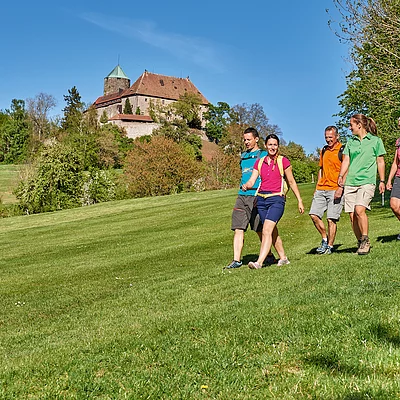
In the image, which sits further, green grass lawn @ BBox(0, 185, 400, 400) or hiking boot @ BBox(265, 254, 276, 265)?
hiking boot @ BBox(265, 254, 276, 265)

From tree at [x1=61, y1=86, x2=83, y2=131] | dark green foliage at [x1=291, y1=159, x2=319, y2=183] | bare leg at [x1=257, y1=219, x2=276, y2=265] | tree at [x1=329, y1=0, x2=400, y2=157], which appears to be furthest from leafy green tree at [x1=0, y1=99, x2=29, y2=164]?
bare leg at [x1=257, y1=219, x2=276, y2=265]

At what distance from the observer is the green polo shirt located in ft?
28.6

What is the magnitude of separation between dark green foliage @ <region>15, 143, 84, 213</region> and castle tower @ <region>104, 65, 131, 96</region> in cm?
9992

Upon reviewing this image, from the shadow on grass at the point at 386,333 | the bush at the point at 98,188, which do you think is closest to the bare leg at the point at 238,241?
the shadow on grass at the point at 386,333

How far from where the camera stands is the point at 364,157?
879cm

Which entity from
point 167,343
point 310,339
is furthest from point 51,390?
point 310,339

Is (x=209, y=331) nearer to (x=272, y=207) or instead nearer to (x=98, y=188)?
(x=272, y=207)

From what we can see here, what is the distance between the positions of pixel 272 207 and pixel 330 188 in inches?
58.8

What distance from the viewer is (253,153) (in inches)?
365

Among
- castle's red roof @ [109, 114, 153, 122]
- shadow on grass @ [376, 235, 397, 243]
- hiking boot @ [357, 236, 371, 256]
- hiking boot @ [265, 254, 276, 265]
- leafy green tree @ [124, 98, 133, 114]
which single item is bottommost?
hiking boot @ [265, 254, 276, 265]

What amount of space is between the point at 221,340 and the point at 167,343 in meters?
0.51

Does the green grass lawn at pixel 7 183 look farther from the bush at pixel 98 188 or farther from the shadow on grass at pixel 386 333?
the shadow on grass at pixel 386 333

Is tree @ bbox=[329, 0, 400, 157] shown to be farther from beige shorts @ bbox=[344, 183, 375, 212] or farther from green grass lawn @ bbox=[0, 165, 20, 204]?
green grass lawn @ bbox=[0, 165, 20, 204]

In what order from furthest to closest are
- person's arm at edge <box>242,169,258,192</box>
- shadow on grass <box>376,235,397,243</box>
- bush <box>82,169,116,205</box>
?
bush <box>82,169,116,205</box> → shadow on grass <box>376,235,397,243</box> → person's arm at edge <box>242,169,258,192</box>
